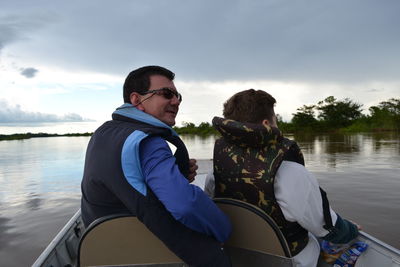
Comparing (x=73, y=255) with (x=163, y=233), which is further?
(x=73, y=255)

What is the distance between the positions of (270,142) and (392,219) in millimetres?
4551

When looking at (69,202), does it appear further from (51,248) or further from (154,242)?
(154,242)

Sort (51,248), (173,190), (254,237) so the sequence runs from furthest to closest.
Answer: (51,248)
(254,237)
(173,190)

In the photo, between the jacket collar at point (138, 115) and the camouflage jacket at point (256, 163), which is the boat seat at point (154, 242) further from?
the jacket collar at point (138, 115)

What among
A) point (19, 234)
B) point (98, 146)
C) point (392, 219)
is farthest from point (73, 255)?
point (392, 219)

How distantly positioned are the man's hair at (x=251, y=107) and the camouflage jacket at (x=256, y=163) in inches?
4.5

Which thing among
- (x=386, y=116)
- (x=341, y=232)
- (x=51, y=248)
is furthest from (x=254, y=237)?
(x=386, y=116)

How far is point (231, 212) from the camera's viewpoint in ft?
4.70

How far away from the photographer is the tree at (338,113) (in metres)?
59.3

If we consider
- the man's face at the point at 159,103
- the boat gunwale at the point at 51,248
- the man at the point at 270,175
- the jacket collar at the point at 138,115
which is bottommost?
the boat gunwale at the point at 51,248

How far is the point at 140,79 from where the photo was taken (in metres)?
1.50

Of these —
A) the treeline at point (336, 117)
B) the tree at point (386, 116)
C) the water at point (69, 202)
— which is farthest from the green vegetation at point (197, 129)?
the water at point (69, 202)

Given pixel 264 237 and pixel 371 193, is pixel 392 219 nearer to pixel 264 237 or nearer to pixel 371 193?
pixel 371 193

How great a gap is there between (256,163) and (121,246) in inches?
29.8
